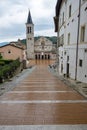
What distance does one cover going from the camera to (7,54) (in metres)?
40.2

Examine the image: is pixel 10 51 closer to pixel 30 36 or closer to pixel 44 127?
pixel 44 127

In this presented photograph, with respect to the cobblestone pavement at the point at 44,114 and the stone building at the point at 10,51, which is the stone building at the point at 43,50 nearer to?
the stone building at the point at 10,51

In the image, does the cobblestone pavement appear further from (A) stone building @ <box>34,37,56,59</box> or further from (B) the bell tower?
(A) stone building @ <box>34,37,56,59</box>

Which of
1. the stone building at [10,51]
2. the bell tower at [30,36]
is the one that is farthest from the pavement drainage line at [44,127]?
the bell tower at [30,36]

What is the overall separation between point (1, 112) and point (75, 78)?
34.0 ft

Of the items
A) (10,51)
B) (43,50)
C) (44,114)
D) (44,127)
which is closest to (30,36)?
(43,50)

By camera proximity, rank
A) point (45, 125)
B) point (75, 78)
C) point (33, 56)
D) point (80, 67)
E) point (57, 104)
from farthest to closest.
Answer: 1. point (33, 56)
2. point (75, 78)
3. point (80, 67)
4. point (57, 104)
5. point (45, 125)

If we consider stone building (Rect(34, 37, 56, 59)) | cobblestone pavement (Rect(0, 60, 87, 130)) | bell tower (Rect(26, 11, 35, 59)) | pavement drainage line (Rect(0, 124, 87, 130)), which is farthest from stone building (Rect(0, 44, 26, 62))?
stone building (Rect(34, 37, 56, 59))

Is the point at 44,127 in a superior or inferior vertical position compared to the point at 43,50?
inferior

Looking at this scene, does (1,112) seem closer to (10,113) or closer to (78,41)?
(10,113)

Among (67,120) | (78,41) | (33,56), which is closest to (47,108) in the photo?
(67,120)

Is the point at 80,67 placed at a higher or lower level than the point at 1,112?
higher

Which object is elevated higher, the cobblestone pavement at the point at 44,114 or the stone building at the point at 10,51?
the stone building at the point at 10,51

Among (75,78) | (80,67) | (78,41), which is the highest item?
(78,41)
